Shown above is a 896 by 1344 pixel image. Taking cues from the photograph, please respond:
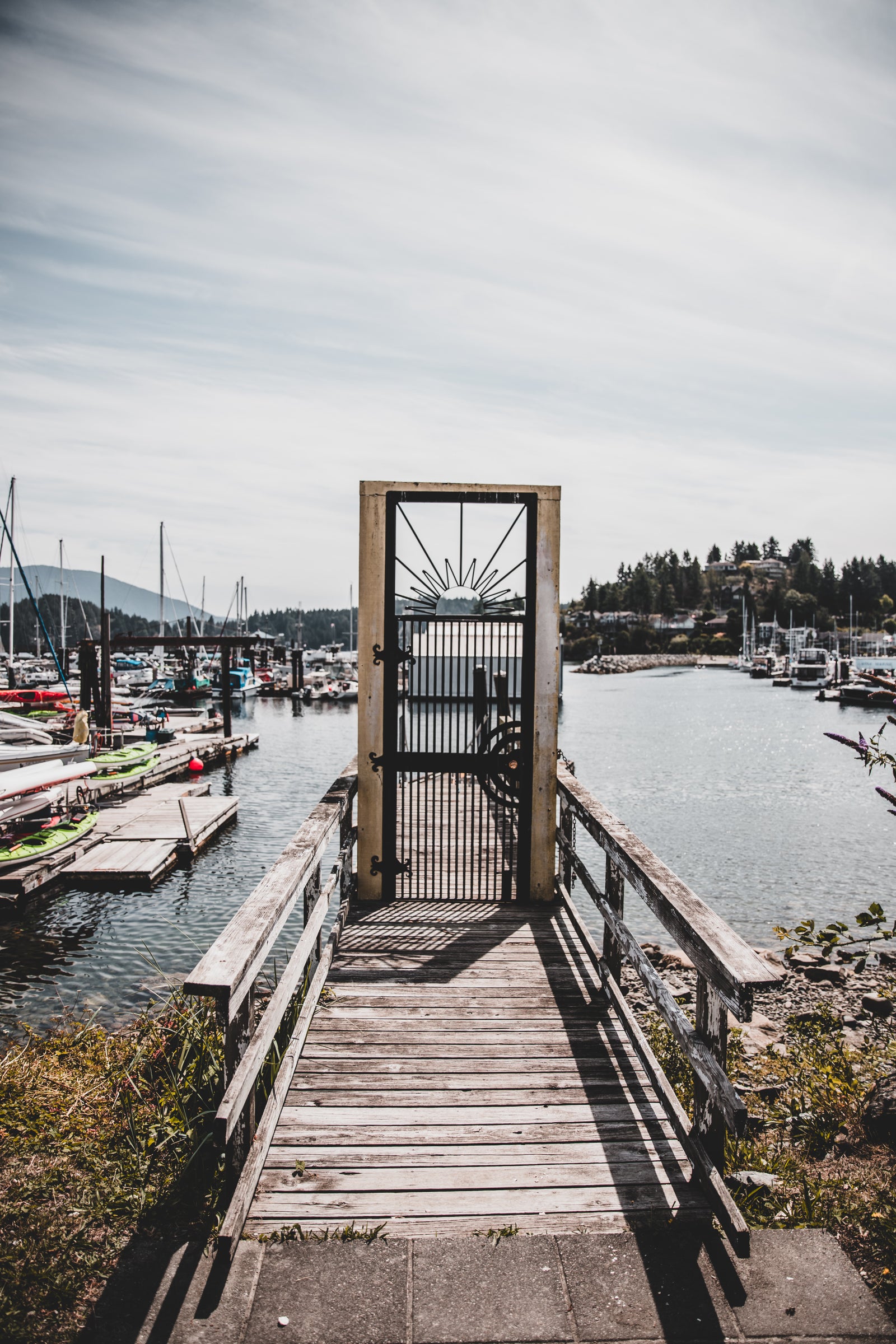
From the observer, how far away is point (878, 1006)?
32.5 feet

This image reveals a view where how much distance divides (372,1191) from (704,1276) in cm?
128

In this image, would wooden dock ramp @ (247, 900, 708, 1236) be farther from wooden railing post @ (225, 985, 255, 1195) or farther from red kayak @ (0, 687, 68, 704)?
red kayak @ (0, 687, 68, 704)

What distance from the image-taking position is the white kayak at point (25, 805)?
15.7 m

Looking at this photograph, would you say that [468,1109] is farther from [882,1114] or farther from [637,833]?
[637,833]

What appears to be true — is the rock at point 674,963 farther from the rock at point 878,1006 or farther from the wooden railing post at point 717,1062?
the wooden railing post at point 717,1062

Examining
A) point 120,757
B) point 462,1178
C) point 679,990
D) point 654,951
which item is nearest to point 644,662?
point 120,757

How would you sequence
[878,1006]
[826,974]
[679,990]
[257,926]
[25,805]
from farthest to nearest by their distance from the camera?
[25,805] → [826,974] → [679,990] → [878,1006] → [257,926]

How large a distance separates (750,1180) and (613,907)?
1700 mm

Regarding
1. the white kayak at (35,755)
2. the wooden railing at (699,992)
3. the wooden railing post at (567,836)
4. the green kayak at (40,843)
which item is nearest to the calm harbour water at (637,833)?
Result: the green kayak at (40,843)

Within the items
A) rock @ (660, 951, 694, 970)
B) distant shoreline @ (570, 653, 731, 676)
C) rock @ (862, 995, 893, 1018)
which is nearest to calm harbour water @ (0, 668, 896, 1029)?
rock @ (660, 951, 694, 970)

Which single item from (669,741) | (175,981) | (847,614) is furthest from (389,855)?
(847,614)

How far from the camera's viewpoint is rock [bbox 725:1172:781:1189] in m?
3.67

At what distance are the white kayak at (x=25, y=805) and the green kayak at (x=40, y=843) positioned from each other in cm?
43

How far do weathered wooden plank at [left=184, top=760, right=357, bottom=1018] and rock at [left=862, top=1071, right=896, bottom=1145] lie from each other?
3.73 meters
